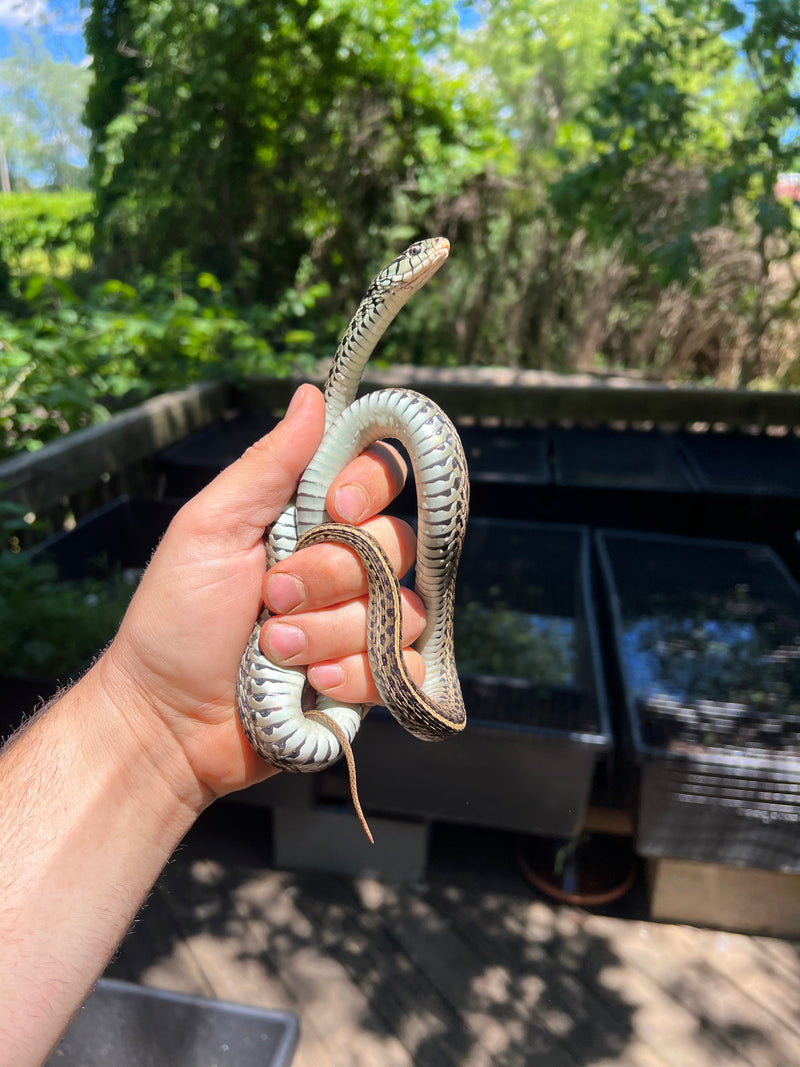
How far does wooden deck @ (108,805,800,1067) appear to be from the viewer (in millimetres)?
2812

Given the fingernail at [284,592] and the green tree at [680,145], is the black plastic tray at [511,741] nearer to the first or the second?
the fingernail at [284,592]

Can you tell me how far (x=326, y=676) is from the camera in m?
1.72

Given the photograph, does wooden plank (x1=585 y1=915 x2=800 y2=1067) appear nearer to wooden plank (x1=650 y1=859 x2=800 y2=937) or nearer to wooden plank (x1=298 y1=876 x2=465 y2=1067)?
wooden plank (x1=650 y1=859 x2=800 y2=937)

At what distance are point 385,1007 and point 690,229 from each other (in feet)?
15.8

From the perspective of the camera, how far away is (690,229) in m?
4.89

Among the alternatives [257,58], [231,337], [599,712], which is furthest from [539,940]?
[257,58]

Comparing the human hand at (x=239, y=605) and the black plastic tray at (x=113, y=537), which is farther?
the black plastic tray at (x=113, y=537)

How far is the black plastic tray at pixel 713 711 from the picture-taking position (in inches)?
110

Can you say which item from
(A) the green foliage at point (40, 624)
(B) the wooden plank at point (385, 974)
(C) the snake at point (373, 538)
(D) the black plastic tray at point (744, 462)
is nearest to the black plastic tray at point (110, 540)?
(A) the green foliage at point (40, 624)

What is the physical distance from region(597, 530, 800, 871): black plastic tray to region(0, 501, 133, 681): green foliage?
233 centimetres

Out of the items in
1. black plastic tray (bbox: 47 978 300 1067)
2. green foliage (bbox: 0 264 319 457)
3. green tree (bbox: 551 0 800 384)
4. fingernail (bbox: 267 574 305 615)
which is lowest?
black plastic tray (bbox: 47 978 300 1067)

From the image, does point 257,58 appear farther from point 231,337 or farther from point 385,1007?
point 385,1007

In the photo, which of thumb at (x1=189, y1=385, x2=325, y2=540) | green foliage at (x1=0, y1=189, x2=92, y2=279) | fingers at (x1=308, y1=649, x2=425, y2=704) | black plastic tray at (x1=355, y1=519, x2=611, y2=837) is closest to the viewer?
thumb at (x1=189, y1=385, x2=325, y2=540)

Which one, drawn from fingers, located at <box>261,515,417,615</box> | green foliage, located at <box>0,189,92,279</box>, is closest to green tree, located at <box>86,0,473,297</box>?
green foliage, located at <box>0,189,92,279</box>
